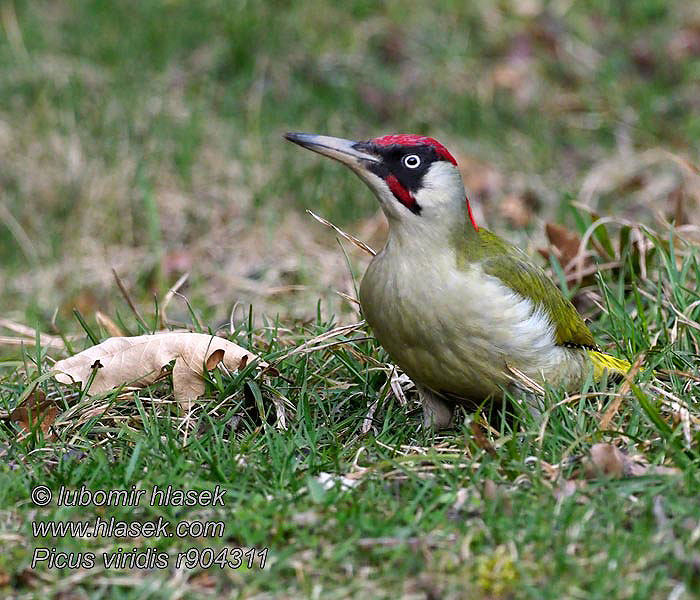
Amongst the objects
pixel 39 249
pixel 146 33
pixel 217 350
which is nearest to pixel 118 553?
pixel 217 350

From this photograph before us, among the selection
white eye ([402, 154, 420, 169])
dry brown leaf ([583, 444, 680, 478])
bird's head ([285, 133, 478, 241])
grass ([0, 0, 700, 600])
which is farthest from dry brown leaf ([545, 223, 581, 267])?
dry brown leaf ([583, 444, 680, 478])

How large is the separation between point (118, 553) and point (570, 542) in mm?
1159

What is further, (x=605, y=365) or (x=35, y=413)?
(x=605, y=365)

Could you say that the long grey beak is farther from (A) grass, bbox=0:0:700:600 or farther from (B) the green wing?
(A) grass, bbox=0:0:700:600

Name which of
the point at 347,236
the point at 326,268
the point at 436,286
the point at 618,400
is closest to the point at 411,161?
the point at 436,286

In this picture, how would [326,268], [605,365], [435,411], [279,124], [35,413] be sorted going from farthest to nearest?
[279,124] → [326,268] → [605,365] → [435,411] → [35,413]

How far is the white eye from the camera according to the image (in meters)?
3.54

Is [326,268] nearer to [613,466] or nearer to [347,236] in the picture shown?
[347,236]

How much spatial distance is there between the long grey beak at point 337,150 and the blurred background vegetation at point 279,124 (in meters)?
2.16

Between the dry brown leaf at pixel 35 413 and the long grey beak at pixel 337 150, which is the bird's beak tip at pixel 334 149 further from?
the dry brown leaf at pixel 35 413

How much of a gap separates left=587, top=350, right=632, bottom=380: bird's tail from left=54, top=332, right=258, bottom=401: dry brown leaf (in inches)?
47.1

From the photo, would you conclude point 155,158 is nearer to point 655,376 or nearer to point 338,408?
point 338,408

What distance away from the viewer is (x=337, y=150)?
3.54 m

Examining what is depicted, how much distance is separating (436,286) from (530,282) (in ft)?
1.39
